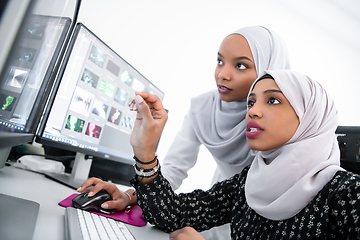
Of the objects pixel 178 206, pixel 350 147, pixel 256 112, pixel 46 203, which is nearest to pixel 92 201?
pixel 46 203

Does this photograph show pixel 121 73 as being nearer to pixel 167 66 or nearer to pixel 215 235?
pixel 215 235

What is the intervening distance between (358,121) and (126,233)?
3774mm

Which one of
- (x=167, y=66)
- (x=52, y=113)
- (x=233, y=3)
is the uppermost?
(x=233, y=3)

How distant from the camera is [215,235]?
96 centimetres

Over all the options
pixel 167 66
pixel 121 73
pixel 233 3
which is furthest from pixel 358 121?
pixel 121 73

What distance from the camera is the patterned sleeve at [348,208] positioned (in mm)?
459

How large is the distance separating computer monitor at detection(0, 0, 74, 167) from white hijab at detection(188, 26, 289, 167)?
1.85 feet

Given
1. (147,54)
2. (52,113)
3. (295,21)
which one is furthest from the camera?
(295,21)

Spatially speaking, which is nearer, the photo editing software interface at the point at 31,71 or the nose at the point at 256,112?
the photo editing software interface at the point at 31,71

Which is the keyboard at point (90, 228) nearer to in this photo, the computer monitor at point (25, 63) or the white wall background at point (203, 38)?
the computer monitor at point (25, 63)

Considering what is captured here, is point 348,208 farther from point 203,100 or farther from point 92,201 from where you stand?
point 203,100

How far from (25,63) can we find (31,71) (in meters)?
0.09

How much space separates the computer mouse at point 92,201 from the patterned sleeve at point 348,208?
498 millimetres

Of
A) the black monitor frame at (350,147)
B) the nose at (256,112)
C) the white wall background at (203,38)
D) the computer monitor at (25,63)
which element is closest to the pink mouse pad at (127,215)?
the computer monitor at (25,63)
